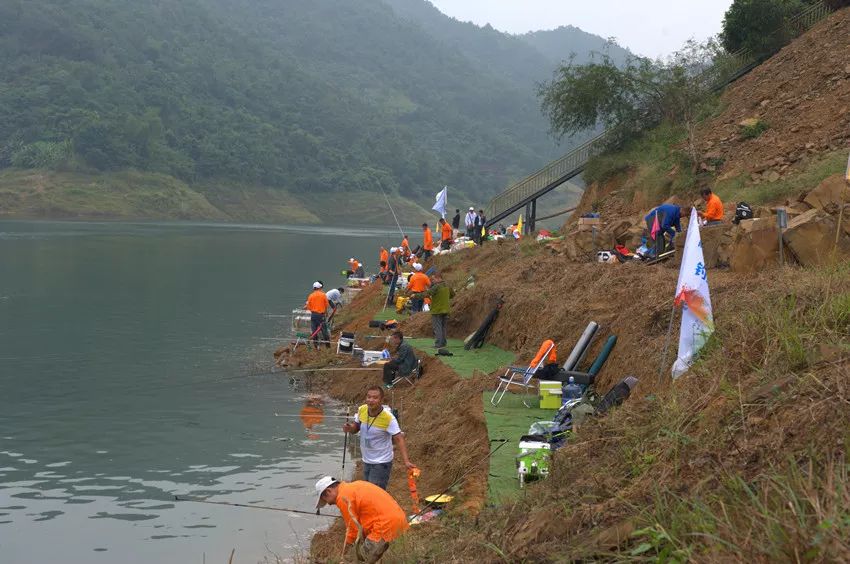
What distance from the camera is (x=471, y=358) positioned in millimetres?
19719

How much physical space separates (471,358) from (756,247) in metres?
6.75

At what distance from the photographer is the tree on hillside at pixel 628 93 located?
33.4m

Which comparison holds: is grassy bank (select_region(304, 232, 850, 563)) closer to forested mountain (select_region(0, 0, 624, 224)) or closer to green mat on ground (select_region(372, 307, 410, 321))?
green mat on ground (select_region(372, 307, 410, 321))

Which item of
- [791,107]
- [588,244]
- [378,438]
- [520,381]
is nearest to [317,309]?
[588,244]

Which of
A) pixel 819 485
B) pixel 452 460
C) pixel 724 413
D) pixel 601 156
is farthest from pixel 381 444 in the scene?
pixel 601 156

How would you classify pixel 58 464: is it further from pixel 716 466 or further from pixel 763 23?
pixel 763 23

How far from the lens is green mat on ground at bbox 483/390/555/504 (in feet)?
32.8

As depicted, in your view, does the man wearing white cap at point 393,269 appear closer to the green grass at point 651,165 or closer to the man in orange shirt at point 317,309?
the man in orange shirt at point 317,309

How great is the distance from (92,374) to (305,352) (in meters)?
5.59

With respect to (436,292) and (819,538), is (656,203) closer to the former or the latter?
(436,292)

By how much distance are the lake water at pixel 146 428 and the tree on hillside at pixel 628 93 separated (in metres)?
13.9

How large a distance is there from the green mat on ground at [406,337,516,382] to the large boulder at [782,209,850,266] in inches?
228

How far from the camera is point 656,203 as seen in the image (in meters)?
27.2

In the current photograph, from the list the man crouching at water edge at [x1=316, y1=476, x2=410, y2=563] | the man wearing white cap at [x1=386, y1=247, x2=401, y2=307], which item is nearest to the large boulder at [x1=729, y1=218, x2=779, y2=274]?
the man crouching at water edge at [x1=316, y1=476, x2=410, y2=563]
